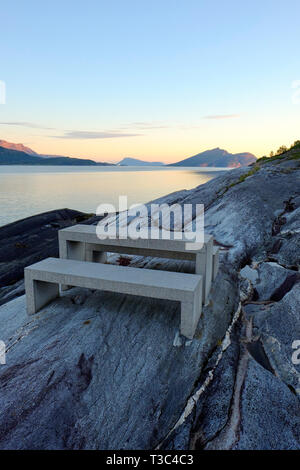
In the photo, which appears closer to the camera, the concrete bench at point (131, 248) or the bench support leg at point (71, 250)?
the concrete bench at point (131, 248)

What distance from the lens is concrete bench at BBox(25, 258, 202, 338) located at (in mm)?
10281

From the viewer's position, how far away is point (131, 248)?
47.8ft

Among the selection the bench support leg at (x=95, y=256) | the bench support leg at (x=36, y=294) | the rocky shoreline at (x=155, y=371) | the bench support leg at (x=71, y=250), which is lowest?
the rocky shoreline at (x=155, y=371)

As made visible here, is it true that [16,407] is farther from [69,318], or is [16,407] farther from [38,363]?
[69,318]

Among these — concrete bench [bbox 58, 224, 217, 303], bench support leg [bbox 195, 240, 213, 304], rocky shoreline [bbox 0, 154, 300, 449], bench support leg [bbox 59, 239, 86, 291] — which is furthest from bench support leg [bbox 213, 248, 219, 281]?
bench support leg [bbox 59, 239, 86, 291]

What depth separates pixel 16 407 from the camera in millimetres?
8297

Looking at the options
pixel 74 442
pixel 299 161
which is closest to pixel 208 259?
pixel 74 442

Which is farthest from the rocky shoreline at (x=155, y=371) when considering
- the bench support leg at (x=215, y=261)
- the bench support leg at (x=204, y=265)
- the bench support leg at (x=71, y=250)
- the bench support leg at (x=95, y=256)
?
the bench support leg at (x=95, y=256)

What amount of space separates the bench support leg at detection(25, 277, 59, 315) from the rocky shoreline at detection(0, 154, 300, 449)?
1.16 feet

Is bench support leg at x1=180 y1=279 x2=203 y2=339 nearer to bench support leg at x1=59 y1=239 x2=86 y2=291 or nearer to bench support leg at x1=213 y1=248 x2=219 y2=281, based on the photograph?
bench support leg at x1=213 y1=248 x2=219 y2=281

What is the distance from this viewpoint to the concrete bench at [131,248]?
40.5ft

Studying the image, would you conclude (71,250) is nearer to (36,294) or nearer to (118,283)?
(36,294)

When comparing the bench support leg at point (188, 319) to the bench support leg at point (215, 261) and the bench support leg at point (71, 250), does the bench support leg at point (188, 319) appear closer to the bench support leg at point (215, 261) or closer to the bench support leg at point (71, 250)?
the bench support leg at point (215, 261)

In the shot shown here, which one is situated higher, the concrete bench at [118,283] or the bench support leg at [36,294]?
the concrete bench at [118,283]
